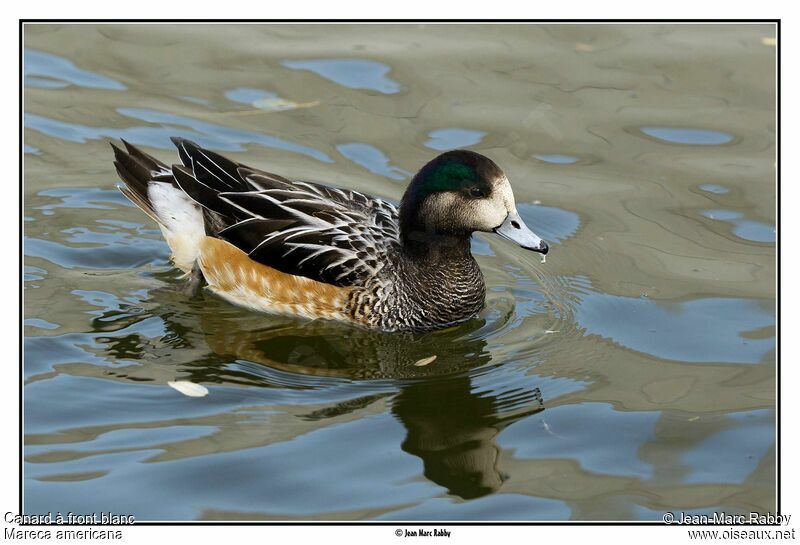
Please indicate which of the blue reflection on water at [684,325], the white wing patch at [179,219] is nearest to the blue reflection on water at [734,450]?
the blue reflection on water at [684,325]

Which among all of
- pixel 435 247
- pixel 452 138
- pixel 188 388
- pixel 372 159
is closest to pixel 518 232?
pixel 435 247

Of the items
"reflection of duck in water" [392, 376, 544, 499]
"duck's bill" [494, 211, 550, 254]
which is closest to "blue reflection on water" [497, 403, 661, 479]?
"reflection of duck in water" [392, 376, 544, 499]

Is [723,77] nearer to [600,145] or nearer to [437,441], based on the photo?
[600,145]

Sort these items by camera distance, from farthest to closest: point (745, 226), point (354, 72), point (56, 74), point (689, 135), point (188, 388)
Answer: point (354, 72), point (56, 74), point (689, 135), point (745, 226), point (188, 388)

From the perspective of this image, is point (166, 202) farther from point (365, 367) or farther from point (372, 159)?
point (372, 159)

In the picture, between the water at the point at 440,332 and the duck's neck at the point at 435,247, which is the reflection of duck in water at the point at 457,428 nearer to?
the water at the point at 440,332

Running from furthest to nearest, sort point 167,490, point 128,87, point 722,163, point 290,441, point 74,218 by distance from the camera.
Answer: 1. point 128,87
2. point 722,163
3. point 74,218
4. point 290,441
5. point 167,490

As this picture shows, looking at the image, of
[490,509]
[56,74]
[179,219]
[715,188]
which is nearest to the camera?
[490,509]

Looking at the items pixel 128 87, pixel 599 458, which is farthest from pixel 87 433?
pixel 128 87
